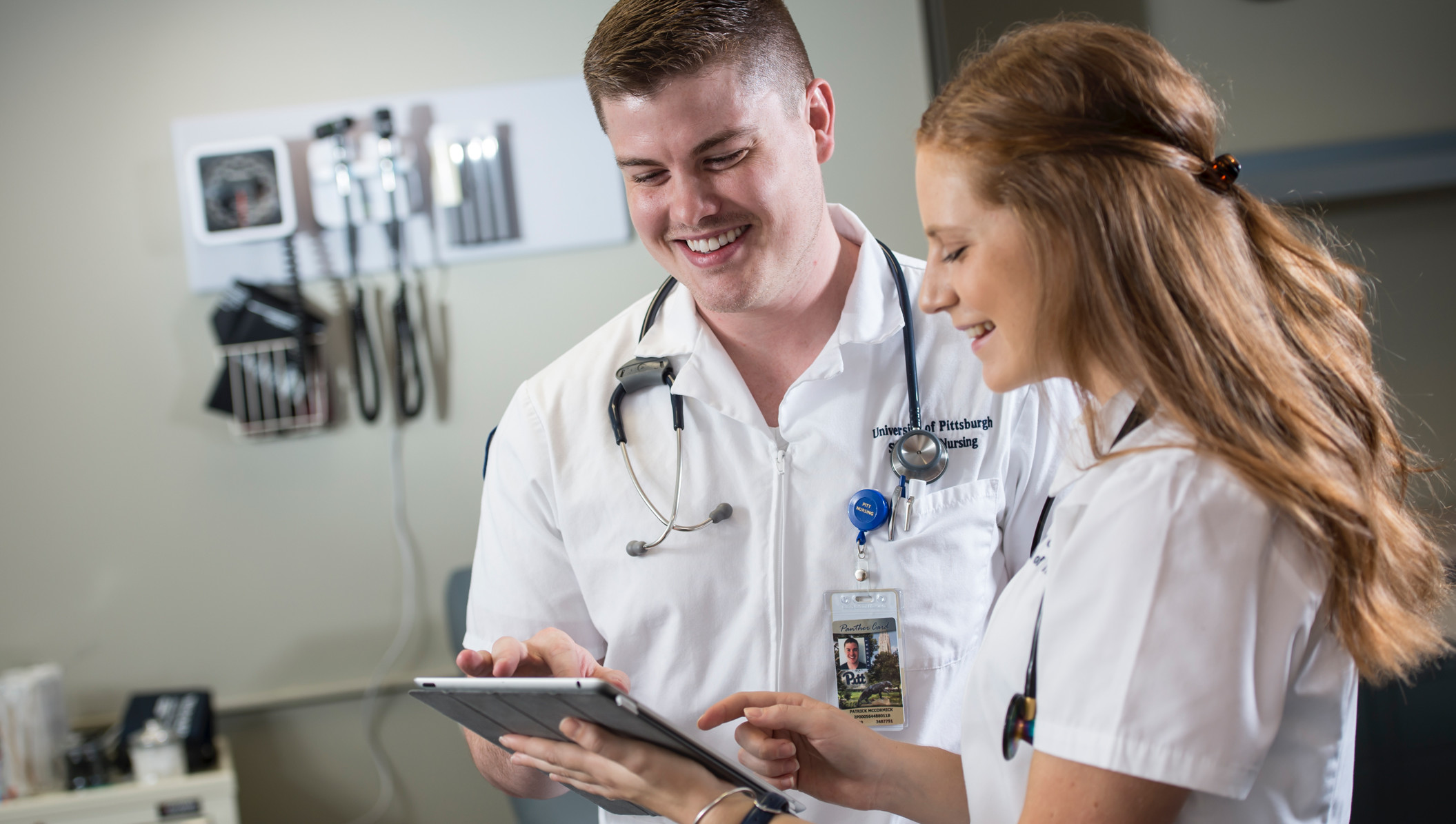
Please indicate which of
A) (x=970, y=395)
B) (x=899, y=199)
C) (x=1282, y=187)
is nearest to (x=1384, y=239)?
(x=1282, y=187)

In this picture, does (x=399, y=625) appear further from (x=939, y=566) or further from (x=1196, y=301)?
(x=1196, y=301)

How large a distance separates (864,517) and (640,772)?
473mm

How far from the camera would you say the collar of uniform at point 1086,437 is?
86 cm

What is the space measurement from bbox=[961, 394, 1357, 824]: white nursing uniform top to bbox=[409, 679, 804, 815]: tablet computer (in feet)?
1.12

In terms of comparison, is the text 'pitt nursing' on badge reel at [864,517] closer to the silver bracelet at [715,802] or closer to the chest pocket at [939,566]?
the chest pocket at [939,566]

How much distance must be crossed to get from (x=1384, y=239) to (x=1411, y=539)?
227cm

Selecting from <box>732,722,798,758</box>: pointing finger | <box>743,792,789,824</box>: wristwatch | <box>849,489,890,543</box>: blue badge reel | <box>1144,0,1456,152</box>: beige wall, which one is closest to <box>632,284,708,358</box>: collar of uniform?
<box>849,489,890,543</box>: blue badge reel

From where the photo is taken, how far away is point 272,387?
2.60 meters

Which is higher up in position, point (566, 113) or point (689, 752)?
point (566, 113)

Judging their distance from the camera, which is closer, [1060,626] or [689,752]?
[1060,626]

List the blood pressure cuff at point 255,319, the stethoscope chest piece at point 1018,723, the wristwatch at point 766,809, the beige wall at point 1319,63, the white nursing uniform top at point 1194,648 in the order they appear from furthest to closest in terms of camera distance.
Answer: the beige wall at point 1319,63, the blood pressure cuff at point 255,319, the wristwatch at point 766,809, the stethoscope chest piece at point 1018,723, the white nursing uniform top at point 1194,648

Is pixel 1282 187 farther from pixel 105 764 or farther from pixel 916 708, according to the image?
pixel 105 764

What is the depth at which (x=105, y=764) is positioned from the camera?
235 cm

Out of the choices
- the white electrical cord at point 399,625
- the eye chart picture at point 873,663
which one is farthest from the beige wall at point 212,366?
the eye chart picture at point 873,663
